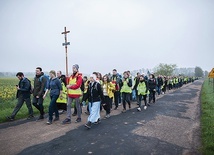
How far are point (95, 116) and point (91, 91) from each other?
3.20 ft

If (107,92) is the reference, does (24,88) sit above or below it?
above

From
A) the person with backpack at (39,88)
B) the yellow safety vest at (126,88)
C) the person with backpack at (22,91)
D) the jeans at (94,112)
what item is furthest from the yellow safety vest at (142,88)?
the person with backpack at (22,91)

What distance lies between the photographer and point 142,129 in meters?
5.94

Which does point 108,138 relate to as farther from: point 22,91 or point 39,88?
point 22,91

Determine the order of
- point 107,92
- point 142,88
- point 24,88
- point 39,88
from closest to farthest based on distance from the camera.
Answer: point 39,88, point 24,88, point 107,92, point 142,88

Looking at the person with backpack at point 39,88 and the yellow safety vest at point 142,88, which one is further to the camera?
the yellow safety vest at point 142,88

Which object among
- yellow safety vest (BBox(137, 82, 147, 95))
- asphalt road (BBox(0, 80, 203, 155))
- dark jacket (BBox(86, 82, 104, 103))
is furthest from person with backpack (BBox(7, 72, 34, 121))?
yellow safety vest (BBox(137, 82, 147, 95))

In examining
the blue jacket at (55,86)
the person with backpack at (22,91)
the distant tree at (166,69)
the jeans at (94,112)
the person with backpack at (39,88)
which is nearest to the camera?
the jeans at (94,112)

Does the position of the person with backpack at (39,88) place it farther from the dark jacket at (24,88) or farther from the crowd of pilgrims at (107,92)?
the crowd of pilgrims at (107,92)

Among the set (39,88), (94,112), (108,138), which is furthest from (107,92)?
(108,138)

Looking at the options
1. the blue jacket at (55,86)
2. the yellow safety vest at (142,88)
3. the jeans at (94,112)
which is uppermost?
the blue jacket at (55,86)

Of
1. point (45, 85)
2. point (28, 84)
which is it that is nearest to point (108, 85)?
point (45, 85)

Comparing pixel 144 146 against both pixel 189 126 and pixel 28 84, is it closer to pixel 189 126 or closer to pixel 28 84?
pixel 189 126

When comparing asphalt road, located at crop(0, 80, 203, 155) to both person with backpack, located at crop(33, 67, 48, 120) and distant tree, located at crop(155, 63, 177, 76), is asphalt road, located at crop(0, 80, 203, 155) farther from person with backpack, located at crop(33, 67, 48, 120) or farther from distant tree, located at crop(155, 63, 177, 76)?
distant tree, located at crop(155, 63, 177, 76)
